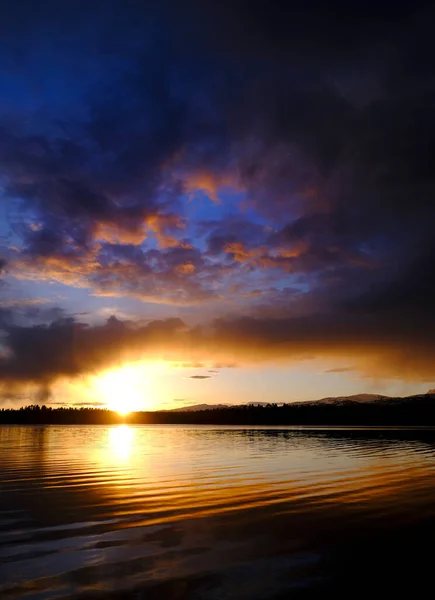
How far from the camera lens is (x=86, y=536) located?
14.6 m

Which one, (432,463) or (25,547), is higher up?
(25,547)

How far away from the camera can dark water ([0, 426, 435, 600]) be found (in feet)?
33.7

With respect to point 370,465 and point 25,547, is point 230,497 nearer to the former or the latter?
point 25,547

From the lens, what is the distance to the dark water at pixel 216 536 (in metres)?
10.3

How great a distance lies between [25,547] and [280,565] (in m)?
7.05

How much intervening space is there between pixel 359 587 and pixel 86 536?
8.44 meters

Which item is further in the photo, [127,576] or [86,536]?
[86,536]

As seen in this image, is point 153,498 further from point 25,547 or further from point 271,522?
point 25,547

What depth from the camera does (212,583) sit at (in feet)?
33.7

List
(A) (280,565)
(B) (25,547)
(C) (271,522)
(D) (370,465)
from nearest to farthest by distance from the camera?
(A) (280,565) < (B) (25,547) < (C) (271,522) < (D) (370,465)

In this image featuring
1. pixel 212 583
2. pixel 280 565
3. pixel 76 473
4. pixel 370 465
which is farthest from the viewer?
pixel 370 465

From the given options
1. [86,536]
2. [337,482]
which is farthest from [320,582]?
[337,482]

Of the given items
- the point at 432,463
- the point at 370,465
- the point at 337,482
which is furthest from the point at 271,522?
the point at 432,463

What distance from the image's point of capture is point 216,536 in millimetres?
14781
